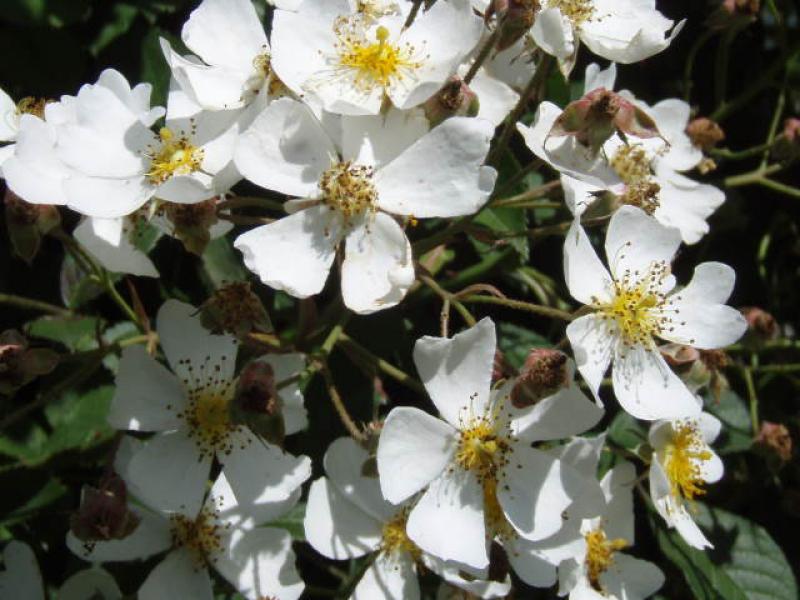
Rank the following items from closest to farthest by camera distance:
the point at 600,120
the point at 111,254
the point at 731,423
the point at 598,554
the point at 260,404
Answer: the point at 260,404 < the point at 600,120 < the point at 111,254 < the point at 598,554 < the point at 731,423

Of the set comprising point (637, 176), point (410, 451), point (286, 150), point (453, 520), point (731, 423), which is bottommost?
point (731, 423)

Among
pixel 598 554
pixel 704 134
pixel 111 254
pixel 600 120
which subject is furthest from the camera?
pixel 704 134

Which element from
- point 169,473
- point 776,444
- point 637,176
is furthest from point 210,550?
point 776,444

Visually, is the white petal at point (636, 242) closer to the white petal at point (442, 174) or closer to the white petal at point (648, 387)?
the white petal at point (648, 387)

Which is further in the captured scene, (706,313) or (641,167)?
(641,167)

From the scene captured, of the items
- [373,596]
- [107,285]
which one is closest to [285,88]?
[107,285]

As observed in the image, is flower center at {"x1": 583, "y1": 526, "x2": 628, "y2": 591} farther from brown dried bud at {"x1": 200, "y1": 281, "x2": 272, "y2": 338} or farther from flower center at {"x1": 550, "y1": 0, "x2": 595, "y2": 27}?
flower center at {"x1": 550, "y1": 0, "x2": 595, "y2": 27}

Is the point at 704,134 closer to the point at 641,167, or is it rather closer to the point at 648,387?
the point at 641,167

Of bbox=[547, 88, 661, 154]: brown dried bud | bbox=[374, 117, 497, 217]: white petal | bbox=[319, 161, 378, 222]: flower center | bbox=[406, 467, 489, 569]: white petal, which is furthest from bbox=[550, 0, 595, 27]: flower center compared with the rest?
bbox=[406, 467, 489, 569]: white petal
